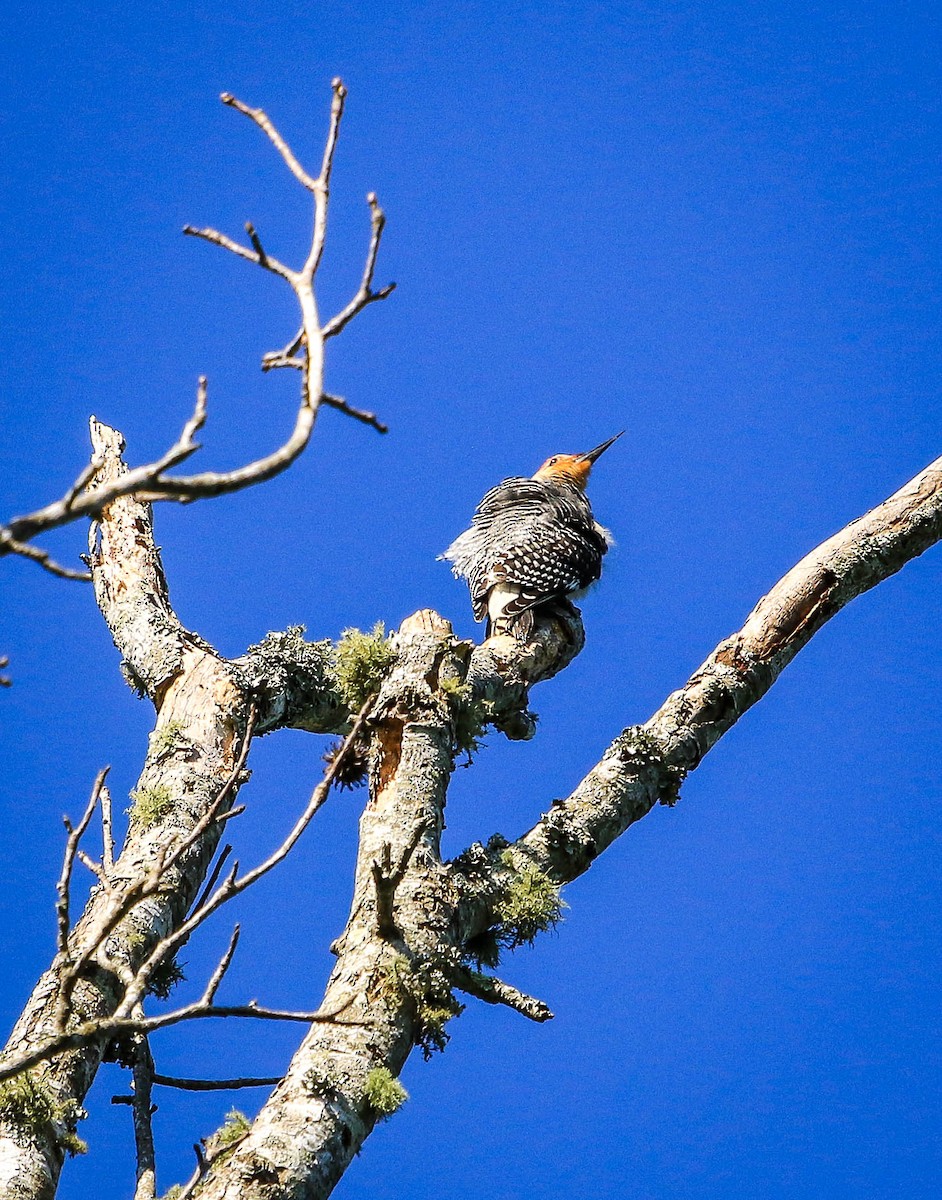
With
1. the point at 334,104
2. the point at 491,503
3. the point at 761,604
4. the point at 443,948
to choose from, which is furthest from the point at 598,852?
the point at 491,503

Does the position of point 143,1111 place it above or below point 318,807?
below

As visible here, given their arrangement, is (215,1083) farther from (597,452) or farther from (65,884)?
(597,452)

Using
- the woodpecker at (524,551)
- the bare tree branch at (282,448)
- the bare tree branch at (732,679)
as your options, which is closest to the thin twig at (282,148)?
the bare tree branch at (282,448)

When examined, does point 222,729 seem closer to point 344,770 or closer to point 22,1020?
point 344,770

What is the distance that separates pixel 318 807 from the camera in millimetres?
2682

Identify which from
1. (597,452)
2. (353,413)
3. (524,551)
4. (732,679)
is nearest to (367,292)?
(353,413)

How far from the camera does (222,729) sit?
4906 millimetres

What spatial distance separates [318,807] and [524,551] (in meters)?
5.39

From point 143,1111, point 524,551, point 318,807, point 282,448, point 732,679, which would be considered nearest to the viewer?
point 282,448

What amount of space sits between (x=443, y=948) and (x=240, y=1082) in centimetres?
73

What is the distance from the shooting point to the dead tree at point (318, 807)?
2.53 m

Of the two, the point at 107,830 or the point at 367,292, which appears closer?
the point at 367,292

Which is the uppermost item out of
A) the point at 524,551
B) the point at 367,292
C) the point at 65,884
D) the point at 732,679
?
the point at 524,551

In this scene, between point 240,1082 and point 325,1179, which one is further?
point 240,1082
